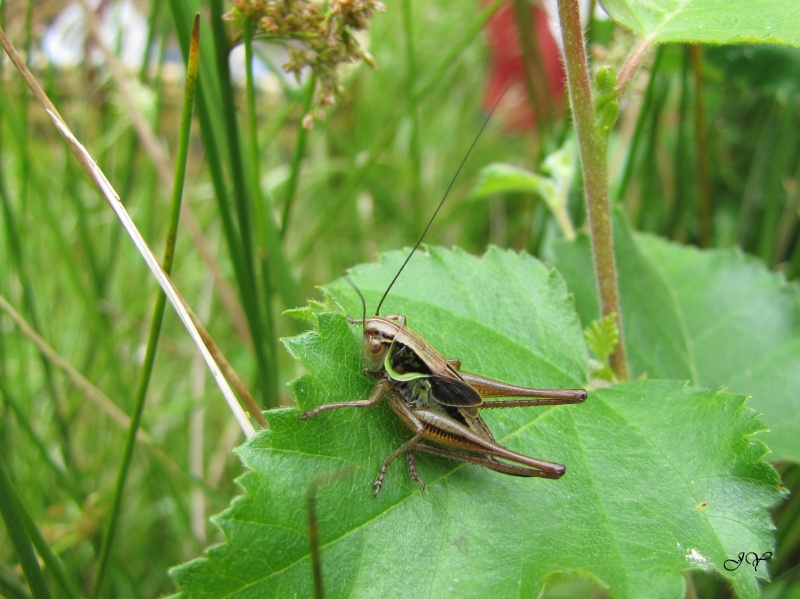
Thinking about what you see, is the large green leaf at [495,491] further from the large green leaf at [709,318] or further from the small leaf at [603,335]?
the large green leaf at [709,318]

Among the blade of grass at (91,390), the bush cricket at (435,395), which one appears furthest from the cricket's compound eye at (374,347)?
the blade of grass at (91,390)

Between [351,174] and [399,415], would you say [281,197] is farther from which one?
[399,415]

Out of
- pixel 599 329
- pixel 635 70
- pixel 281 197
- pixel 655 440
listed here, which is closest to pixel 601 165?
pixel 635 70

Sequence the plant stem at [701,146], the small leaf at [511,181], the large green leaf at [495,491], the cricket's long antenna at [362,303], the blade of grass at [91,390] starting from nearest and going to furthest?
the large green leaf at [495,491], the cricket's long antenna at [362,303], the blade of grass at [91,390], the small leaf at [511,181], the plant stem at [701,146]
